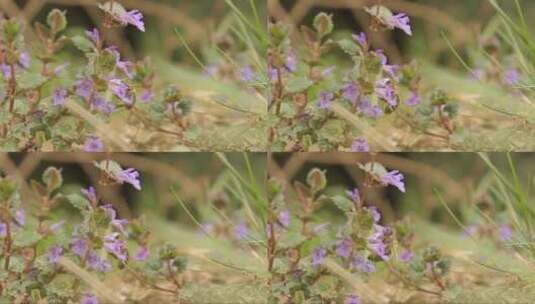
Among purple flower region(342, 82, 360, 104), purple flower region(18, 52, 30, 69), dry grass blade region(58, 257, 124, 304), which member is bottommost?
dry grass blade region(58, 257, 124, 304)

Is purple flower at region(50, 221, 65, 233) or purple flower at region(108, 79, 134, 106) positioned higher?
purple flower at region(108, 79, 134, 106)

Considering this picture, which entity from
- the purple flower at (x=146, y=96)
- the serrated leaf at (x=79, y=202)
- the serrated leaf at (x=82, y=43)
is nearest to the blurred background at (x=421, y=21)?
the purple flower at (x=146, y=96)

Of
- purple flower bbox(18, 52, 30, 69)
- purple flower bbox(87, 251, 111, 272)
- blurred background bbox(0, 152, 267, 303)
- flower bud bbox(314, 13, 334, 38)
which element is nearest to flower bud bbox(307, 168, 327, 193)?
blurred background bbox(0, 152, 267, 303)

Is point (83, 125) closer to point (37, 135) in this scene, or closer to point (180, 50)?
point (37, 135)

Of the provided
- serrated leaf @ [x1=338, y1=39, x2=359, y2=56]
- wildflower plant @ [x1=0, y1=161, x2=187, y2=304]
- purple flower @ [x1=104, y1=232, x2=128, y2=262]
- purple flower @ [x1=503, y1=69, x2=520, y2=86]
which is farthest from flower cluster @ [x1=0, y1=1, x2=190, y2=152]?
purple flower @ [x1=503, y1=69, x2=520, y2=86]

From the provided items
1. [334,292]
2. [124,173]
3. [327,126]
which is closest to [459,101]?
[327,126]

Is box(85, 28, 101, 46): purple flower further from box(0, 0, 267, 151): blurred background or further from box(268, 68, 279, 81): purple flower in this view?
box(268, 68, 279, 81): purple flower

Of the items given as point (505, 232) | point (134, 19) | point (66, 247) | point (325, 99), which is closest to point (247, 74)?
point (325, 99)
